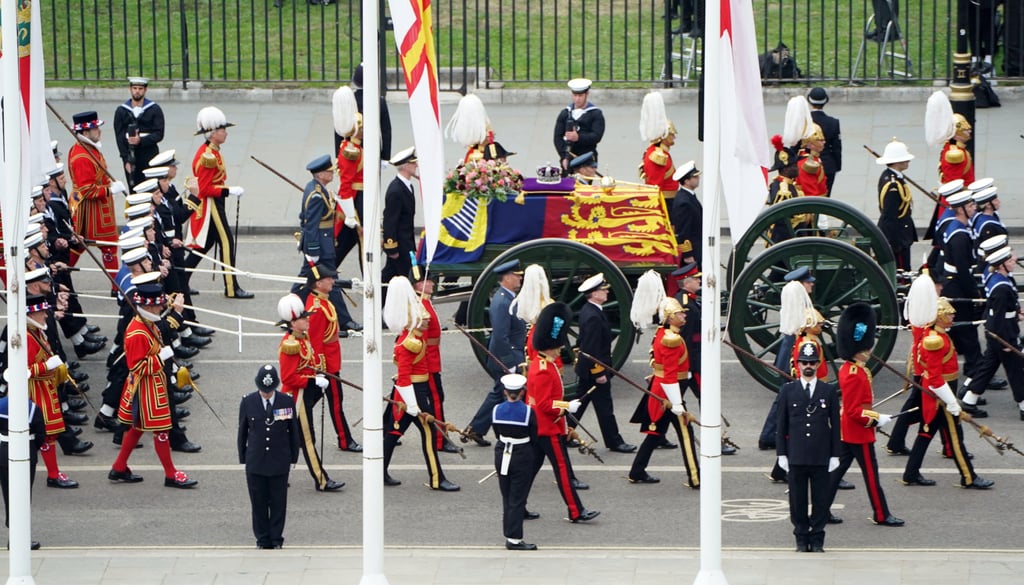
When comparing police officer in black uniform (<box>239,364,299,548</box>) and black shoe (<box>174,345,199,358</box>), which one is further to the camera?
black shoe (<box>174,345,199,358</box>)

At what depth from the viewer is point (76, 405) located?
17344mm

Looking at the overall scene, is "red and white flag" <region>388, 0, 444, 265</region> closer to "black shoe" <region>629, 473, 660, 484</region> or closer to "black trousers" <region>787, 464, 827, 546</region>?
"black trousers" <region>787, 464, 827, 546</region>

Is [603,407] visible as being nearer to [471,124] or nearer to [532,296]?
[532,296]

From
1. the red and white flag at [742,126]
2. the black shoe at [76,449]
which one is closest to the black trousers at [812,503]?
the red and white flag at [742,126]

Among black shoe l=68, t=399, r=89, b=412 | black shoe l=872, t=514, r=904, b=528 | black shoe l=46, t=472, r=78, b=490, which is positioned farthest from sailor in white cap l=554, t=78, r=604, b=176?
black shoe l=872, t=514, r=904, b=528

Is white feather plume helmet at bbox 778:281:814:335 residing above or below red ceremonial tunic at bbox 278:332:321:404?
above

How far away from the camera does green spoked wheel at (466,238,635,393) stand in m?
17.1

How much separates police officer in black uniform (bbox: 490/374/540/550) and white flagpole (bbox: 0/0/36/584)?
10.8ft

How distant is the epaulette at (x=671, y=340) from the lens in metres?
15.6

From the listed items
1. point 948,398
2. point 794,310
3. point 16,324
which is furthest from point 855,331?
point 16,324

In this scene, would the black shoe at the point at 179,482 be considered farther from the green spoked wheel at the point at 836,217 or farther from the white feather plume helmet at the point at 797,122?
the white feather plume helmet at the point at 797,122

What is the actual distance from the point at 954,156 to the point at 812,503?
654 centimetres

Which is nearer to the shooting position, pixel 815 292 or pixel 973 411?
pixel 973 411

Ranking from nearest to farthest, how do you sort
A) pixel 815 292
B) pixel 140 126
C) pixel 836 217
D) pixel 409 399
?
pixel 409 399
pixel 815 292
pixel 836 217
pixel 140 126
